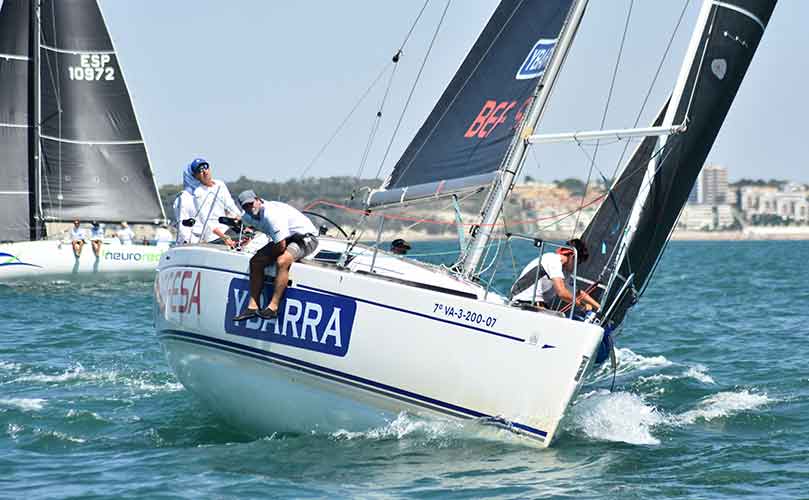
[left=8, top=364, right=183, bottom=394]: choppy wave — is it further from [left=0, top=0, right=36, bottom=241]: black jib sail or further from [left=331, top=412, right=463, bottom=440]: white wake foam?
[left=0, top=0, right=36, bottom=241]: black jib sail

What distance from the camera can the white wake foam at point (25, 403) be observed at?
31.8ft

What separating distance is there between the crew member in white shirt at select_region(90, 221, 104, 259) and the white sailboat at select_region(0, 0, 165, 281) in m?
0.10

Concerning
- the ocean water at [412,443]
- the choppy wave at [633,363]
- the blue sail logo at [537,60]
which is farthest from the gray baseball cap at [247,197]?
the choppy wave at [633,363]

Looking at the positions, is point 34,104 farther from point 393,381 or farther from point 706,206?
point 706,206

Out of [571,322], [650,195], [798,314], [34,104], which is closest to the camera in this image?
[571,322]

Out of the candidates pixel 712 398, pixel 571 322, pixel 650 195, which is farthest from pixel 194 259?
pixel 712 398

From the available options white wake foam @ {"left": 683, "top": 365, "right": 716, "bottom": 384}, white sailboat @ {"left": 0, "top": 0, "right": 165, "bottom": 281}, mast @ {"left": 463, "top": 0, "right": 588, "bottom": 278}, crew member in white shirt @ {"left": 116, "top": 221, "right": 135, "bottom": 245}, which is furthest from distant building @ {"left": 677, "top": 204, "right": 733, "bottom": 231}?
mast @ {"left": 463, "top": 0, "right": 588, "bottom": 278}

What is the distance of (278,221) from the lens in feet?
27.6

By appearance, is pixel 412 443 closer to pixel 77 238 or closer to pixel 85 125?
pixel 77 238

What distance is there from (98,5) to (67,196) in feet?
14.5

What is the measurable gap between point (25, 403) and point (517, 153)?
175 inches

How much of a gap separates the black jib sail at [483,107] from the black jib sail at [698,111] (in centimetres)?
125

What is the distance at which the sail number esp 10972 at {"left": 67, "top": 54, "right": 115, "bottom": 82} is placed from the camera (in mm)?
26969

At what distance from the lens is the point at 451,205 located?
929 centimetres
